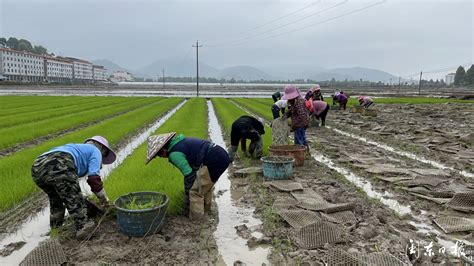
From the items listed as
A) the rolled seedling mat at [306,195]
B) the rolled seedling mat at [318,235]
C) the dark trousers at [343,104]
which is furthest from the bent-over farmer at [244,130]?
the dark trousers at [343,104]

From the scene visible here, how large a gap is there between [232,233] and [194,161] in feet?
2.73

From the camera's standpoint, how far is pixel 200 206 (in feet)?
13.1

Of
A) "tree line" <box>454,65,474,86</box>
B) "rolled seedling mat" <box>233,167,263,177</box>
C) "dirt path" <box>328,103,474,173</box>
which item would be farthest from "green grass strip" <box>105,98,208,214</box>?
"tree line" <box>454,65,474,86</box>

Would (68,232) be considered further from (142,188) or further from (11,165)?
(11,165)

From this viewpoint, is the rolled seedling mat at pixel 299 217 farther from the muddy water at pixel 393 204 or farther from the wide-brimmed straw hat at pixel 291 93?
the wide-brimmed straw hat at pixel 291 93

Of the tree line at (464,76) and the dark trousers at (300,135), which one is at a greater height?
the tree line at (464,76)

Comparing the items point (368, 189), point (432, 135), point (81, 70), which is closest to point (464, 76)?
point (432, 135)

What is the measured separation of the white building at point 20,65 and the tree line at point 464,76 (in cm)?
9388

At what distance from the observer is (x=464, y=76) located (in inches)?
3312

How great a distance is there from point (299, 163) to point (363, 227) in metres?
2.76

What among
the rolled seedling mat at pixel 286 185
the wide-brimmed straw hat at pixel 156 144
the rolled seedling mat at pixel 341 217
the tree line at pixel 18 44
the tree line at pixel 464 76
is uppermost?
the tree line at pixel 18 44

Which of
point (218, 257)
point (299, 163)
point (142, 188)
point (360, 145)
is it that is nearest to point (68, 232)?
point (142, 188)

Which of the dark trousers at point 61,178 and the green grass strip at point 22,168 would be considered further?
the green grass strip at point 22,168

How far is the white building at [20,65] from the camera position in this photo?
240ft
